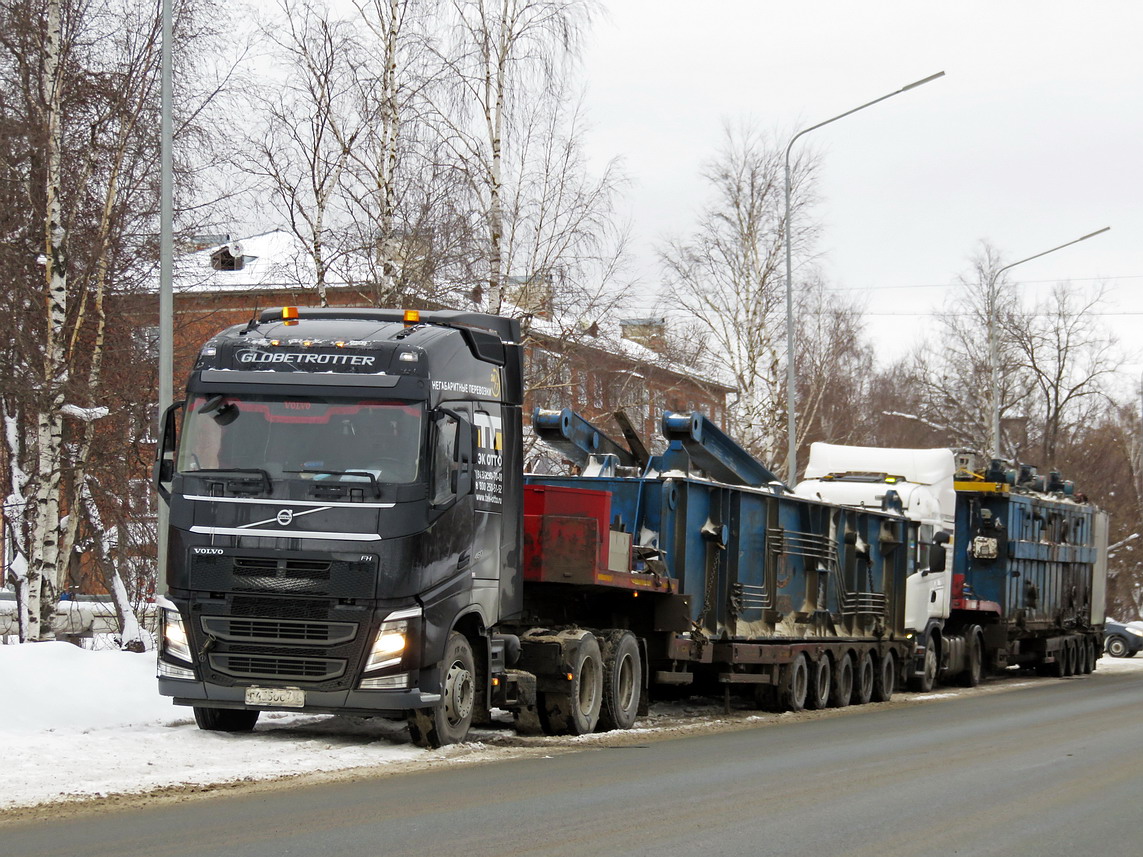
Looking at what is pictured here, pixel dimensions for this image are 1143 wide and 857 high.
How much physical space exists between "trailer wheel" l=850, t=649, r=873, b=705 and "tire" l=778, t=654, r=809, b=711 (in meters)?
2.28

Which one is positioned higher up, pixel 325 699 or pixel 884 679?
pixel 325 699

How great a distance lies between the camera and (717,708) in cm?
1988

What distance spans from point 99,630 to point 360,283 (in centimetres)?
962

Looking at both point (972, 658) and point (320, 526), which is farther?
point (972, 658)

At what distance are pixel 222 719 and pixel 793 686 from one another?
847 cm

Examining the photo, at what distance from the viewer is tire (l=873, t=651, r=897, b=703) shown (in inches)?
896

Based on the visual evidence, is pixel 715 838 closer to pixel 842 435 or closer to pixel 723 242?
pixel 723 242

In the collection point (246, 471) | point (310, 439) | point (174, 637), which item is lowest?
point (174, 637)

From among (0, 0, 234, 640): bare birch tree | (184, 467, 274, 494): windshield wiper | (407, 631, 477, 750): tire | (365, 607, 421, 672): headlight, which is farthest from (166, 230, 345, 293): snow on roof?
(365, 607, 421, 672): headlight

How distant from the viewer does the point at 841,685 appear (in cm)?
2111

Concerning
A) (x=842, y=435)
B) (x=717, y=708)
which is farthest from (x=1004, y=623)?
(x=842, y=435)

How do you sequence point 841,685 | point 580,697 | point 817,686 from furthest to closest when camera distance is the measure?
point 841,685 < point 817,686 < point 580,697

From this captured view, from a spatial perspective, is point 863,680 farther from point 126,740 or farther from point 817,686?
point 126,740

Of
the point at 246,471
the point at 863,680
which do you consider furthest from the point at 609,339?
the point at 246,471
